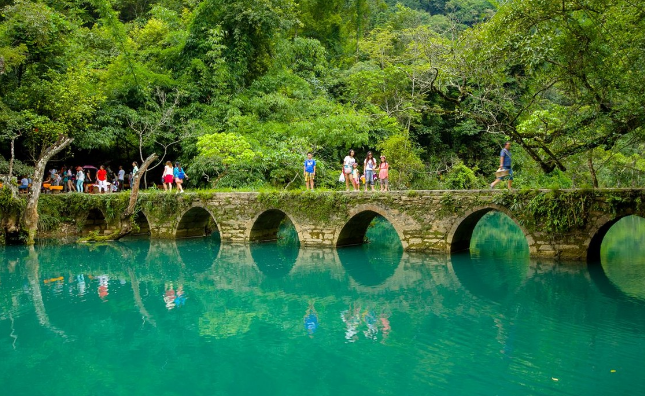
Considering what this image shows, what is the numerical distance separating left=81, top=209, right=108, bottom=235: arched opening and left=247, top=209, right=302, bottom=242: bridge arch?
7246mm

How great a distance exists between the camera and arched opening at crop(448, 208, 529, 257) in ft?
53.1

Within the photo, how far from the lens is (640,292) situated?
38.3 feet

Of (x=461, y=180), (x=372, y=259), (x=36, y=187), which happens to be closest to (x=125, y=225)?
(x=36, y=187)

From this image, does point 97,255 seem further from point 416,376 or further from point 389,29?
point 389,29

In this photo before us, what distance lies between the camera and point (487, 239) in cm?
2216

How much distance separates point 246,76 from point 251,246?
10.5 metres

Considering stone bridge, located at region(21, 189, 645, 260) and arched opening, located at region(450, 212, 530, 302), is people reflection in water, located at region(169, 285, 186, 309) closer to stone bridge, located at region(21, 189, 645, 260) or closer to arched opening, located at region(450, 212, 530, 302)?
stone bridge, located at region(21, 189, 645, 260)

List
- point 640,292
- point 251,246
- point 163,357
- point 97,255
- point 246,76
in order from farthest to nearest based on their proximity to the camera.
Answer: point 246,76, point 251,246, point 97,255, point 640,292, point 163,357

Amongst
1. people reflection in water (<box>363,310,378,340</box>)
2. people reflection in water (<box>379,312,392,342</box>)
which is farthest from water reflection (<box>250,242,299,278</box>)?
people reflection in water (<box>379,312,392,342</box>)

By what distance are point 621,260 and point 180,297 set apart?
490 inches

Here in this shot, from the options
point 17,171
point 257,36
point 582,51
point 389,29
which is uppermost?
point 389,29

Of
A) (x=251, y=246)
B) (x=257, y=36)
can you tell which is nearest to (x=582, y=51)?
(x=251, y=246)

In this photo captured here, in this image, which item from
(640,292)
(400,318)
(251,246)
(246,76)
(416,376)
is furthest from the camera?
(246,76)

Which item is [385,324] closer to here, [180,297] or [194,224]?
[180,297]
